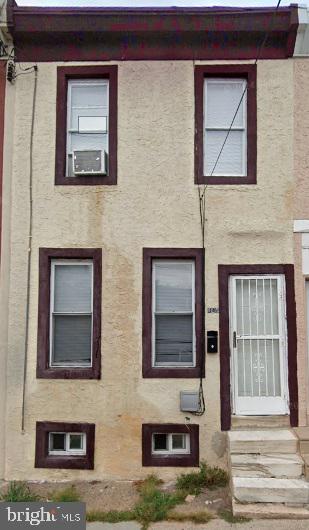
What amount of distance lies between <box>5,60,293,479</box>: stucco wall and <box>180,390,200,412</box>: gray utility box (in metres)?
0.09

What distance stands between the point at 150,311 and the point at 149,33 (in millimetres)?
3832

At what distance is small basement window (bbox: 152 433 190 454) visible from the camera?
6.78 meters

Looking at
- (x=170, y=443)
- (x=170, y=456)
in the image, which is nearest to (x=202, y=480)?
(x=170, y=456)

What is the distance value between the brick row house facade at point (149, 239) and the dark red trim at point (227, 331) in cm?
2

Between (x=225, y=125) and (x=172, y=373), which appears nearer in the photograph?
(x=172, y=373)

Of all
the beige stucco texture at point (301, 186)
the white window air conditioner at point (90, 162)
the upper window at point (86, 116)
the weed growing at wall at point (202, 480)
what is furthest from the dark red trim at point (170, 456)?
the upper window at point (86, 116)

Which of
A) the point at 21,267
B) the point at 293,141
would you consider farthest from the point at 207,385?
the point at 293,141

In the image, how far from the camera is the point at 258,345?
6.94m

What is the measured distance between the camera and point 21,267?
23.1 feet

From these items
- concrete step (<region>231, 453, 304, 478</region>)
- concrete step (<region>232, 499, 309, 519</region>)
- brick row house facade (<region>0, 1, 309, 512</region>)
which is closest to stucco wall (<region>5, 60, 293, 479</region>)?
brick row house facade (<region>0, 1, 309, 512</region>)

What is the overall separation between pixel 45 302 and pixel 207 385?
7.98ft

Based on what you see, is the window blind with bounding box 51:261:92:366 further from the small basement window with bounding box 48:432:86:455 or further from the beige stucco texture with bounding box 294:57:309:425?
the beige stucco texture with bounding box 294:57:309:425

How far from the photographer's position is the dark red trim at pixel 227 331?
22.1 feet

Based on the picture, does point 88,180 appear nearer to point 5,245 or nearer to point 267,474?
point 5,245
